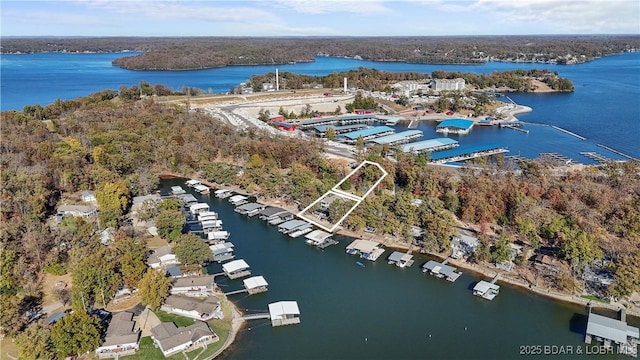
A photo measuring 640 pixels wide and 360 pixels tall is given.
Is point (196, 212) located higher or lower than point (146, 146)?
lower

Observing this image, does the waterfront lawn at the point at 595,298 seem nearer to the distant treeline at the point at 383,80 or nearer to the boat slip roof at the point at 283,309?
the boat slip roof at the point at 283,309

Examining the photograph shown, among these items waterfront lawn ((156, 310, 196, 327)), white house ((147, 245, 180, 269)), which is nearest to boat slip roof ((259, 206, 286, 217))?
white house ((147, 245, 180, 269))

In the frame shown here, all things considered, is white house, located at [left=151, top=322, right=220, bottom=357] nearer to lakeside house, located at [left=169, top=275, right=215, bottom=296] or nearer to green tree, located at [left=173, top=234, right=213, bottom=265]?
lakeside house, located at [left=169, top=275, right=215, bottom=296]

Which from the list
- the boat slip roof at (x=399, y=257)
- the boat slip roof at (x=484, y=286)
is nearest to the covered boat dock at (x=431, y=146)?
the boat slip roof at (x=399, y=257)

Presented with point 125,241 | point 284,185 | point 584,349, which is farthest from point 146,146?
point 584,349

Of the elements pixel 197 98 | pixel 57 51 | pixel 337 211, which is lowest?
pixel 337 211

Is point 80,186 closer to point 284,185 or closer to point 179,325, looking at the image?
point 284,185
